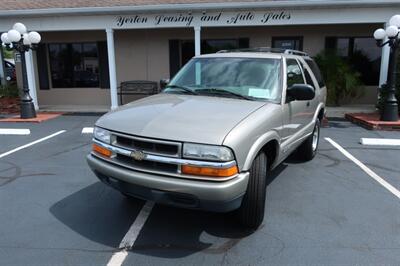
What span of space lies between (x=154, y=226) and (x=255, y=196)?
3.78ft

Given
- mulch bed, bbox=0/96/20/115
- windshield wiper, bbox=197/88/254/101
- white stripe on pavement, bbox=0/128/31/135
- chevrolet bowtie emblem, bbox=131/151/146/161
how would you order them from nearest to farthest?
1. chevrolet bowtie emblem, bbox=131/151/146/161
2. windshield wiper, bbox=197/88/254/101
3. white stripe on pavement, bbox=0/128/31/135
4. mulch bed, bbox=0/96/20/115

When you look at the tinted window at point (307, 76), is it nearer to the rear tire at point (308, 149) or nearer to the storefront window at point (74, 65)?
the rear tire at point (308, 149)

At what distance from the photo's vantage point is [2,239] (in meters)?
3.52

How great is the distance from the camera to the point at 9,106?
480 inches

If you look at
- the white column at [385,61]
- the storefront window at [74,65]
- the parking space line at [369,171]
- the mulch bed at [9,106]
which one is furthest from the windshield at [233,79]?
the storefront window at [74,65]

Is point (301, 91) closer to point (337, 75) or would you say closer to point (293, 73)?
point (293, 73)

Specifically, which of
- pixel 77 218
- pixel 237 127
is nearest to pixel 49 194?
pixel 77 218

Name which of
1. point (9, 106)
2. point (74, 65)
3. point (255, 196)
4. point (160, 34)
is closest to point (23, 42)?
point (9, 106)

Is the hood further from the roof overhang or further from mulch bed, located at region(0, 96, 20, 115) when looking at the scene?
mulch bed, located at region(0, 96, 20, 115)

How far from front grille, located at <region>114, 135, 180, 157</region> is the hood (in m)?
0.05

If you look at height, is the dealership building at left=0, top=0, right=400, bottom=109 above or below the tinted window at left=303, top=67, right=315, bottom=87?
above

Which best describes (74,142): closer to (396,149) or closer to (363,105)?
(396,149)

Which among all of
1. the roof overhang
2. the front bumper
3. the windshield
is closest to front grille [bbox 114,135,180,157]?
the front bumper

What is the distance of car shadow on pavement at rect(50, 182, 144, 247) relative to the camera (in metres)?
3.62
